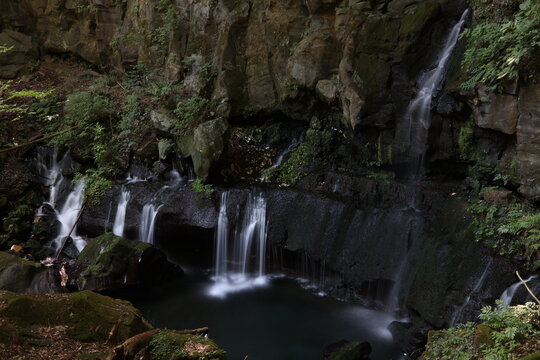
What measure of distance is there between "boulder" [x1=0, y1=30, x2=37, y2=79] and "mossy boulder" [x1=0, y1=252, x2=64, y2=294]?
10072 mm

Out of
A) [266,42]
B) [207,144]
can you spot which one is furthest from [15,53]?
[266,42]

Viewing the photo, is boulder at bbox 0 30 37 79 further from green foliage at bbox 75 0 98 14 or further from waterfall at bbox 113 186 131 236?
waterfall at bbox 113 186 131 236

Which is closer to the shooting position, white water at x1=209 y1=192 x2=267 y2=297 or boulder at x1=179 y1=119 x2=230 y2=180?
white water at x1=209 y1=192 x2=267 y2=297

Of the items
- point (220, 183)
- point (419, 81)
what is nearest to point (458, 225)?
point (419, 81)

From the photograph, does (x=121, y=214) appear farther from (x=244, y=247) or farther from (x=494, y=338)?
(x=494, y=338)

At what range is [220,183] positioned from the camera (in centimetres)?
1155

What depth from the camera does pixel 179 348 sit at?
4.45 m

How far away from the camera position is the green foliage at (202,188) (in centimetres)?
1112

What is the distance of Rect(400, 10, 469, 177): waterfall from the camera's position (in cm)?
955

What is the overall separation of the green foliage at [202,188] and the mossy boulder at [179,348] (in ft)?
21.6

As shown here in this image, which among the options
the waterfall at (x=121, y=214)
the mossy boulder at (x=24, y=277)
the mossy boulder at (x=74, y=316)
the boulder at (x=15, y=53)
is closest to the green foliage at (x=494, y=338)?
the mossy boulder at (x=74, y=316)

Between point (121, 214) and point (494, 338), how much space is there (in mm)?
9995

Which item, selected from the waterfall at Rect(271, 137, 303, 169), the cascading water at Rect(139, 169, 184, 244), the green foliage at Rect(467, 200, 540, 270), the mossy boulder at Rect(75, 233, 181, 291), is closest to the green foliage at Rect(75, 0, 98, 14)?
the cascading water at Rect(139, 169, 184, 244)

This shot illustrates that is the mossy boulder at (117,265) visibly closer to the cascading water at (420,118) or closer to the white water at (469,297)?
the cascading water at (420,118)
